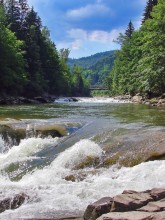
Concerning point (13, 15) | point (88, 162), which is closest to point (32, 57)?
point (13, 15)

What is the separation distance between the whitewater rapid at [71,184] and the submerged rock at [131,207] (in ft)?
2.90

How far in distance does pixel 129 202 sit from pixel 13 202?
3107 mm

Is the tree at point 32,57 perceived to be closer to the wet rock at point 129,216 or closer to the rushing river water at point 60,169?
the rushing river water at point 60,169

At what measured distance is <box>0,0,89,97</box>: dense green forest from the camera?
156 feet

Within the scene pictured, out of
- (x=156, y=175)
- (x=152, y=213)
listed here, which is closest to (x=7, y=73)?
(x=156, y=175)

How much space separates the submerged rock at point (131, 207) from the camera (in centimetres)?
619

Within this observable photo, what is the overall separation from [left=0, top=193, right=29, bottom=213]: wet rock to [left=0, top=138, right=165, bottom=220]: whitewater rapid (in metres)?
0.14

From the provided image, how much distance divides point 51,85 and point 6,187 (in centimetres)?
6703

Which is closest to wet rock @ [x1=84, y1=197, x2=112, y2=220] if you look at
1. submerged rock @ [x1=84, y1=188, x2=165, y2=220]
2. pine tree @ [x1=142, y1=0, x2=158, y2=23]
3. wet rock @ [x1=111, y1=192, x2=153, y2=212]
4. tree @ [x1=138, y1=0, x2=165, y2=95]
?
submerged rock @ [x1=84, y1=188, x2=165, y2=220]

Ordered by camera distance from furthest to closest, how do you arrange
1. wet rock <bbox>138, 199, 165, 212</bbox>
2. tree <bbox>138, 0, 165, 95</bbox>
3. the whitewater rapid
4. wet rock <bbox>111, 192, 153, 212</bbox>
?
tree <bbox>138, 0, 165, 95</bbox> < the whitewater rapid < wet rock <bbox>111, 192, 153, 212</bbox> < wet rock <bbox>138, 199, 165, 212</bbox>

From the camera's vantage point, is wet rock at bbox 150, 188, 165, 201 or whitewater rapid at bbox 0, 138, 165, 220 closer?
wet rock at bbox 150, 188, 165, 201

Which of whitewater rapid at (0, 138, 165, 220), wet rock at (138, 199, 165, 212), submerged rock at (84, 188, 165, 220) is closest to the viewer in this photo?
submerged rock at (84, 188, 165, 220)

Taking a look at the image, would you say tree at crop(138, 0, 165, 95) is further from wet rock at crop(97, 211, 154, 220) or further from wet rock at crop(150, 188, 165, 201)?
wet rock at crop(97, 211, 154, 220)

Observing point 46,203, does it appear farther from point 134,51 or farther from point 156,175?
point 134,51
